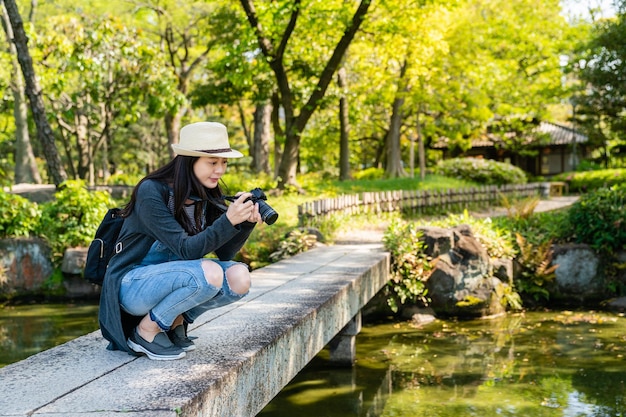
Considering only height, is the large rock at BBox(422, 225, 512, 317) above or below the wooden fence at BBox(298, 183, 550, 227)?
below

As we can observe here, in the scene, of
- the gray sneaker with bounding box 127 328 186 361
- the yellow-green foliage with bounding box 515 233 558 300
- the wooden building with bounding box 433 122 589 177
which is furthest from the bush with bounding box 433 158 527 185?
the gray sneaker with bounding box 127 328 186 361

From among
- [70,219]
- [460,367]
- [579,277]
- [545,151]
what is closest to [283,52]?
[70,219]

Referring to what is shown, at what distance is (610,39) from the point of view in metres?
26.8

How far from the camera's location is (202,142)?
438 centimetres

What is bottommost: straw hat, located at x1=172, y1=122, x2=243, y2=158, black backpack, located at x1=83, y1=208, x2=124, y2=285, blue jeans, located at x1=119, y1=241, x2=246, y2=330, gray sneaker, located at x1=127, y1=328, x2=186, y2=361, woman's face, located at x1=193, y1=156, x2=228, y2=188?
gray sneaker, located at x1=127, y1=328, x2=186, y2=361

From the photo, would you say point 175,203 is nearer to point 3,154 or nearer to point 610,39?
point 610,39

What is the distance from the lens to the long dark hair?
439 cm

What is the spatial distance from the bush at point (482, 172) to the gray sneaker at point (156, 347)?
985 inches

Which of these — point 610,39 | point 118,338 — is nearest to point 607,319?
point 118,338

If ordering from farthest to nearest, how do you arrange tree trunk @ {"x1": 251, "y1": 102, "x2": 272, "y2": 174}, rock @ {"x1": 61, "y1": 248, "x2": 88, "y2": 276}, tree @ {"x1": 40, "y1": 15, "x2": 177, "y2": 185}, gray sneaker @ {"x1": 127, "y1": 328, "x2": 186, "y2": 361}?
1. tree trunk @ {"x1": 251, "y1": 102, "x2": 272, "y2": 174}
2. tree @ {"x1": 40, "y1": 15, "x2": 177, "y2": 185}
3. rock @ {"x1": 61, "y1": 248, "x2": 88, "y2": 276}
4. gray sneaker @ {"x1": 127, "y1": 328, "x2": 186, "y2": 361}

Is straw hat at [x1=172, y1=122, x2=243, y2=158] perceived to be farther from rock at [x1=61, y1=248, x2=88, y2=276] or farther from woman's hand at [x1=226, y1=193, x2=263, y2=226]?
rock at [x1=61, y1=248, x2=88, y2=276]

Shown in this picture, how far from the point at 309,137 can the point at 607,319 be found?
1111 inches

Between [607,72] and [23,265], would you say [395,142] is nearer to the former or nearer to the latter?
[607,72]

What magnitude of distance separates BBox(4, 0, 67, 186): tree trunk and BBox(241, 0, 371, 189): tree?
20.2 feet
